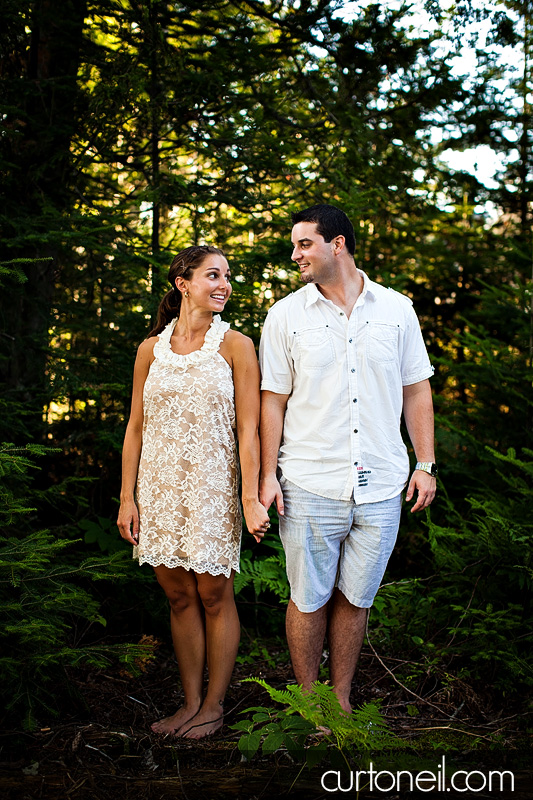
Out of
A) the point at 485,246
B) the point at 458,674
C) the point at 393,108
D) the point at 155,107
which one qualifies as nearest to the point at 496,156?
the point at 393,108

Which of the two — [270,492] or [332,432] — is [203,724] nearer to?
[270,492]

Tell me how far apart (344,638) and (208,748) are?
0.78 metres

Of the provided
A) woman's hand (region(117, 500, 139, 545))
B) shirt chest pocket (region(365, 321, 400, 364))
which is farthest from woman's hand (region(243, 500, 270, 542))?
shirt chest pocket (region(365, 321, 400, 364))

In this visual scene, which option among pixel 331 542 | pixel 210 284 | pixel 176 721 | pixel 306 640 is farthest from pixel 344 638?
pixel 210 284

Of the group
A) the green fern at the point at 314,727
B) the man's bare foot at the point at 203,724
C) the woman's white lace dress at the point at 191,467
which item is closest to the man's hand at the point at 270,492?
the woman's white lace dress at the point at 191,467

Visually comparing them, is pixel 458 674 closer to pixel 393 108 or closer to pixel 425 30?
pixel 393 108

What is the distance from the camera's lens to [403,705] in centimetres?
359

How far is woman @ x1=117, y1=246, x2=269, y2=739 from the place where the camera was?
3152mm

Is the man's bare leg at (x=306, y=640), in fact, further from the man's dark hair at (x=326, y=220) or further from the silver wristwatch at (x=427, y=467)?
the man's dark hair at (x=326, y=220)

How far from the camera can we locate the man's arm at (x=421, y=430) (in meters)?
3.29

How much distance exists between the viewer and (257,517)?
3.06 m

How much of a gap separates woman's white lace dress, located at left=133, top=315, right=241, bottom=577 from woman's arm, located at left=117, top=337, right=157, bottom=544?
0.15 m

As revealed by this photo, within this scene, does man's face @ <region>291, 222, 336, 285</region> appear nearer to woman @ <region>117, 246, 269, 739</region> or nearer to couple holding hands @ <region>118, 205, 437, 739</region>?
couple holding hands @ <region>118, 205, 437, 739</region>

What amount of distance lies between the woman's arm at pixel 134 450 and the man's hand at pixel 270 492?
661 millimetres
